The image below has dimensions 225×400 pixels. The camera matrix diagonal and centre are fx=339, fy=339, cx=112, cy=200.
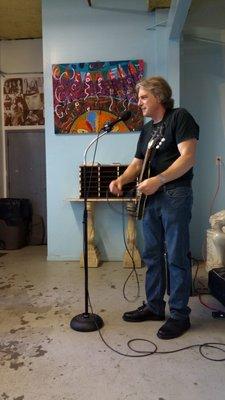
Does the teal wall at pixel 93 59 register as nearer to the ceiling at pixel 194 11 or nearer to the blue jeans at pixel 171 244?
the ceiling at pixel 194 11

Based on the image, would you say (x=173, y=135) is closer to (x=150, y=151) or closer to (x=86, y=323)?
(x=150, y=151)

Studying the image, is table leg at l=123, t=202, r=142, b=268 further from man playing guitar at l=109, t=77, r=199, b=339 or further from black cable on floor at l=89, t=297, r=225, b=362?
black cable on floor at l=89, t=297, r=225, b=362

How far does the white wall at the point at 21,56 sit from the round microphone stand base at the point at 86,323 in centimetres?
355

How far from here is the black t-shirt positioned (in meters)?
1.88

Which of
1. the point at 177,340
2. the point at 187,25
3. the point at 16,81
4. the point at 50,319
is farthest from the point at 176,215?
the point at 16,81

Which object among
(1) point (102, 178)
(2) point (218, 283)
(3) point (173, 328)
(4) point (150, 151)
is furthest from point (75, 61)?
(3) point (173, 328)

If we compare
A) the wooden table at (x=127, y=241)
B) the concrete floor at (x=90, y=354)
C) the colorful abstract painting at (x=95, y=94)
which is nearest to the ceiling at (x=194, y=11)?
the colorful abstract painting at (x=95, y=94)

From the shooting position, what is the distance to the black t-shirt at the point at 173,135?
1.88 metres

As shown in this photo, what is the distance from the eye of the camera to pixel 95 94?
3.55 meters

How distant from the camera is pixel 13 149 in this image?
471 centimetres

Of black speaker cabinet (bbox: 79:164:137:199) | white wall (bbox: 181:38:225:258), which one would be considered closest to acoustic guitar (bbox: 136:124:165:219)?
black speaker cabinet (bbox: 79:164:137:199)

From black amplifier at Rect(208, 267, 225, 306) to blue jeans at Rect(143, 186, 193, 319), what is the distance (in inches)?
12.2

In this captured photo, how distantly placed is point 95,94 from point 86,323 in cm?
237

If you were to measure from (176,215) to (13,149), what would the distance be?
11.1 ft
